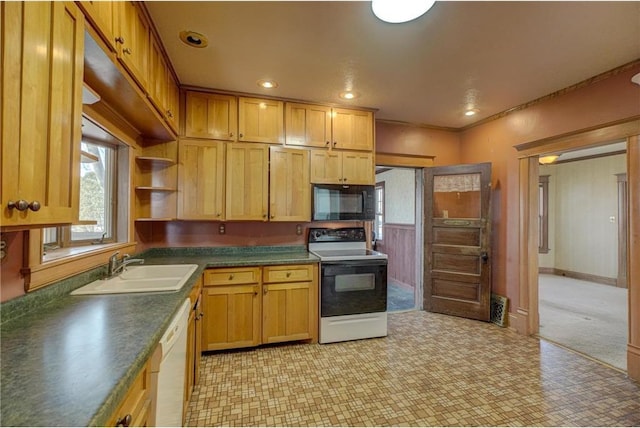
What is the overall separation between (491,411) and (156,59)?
11.0 ft

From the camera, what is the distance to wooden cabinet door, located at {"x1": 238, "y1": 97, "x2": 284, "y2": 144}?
9.79 ft

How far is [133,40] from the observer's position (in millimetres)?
1629

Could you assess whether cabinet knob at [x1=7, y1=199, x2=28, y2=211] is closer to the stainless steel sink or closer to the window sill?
the window sill

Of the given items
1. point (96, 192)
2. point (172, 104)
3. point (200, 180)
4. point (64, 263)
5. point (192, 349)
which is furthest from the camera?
point (200, 180)

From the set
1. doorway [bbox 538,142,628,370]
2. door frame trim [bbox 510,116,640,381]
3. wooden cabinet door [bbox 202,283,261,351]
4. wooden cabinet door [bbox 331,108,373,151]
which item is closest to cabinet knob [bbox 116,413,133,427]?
wooden cabinet door [bbox 202,283,261,351]

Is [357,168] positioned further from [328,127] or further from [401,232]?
[401,232]

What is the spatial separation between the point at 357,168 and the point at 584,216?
5.47m

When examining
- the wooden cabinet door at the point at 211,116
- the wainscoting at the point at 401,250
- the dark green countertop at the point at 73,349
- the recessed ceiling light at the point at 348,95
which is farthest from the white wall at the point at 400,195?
the dark green countertop at the point at 73,349

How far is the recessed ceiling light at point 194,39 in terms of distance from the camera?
6.63ft

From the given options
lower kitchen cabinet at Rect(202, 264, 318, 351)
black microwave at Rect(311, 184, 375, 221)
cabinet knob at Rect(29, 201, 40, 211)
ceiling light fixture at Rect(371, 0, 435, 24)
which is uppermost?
ceiling light fixture at Rect(371, 0, 435, 24)

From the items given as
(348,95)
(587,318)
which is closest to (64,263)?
(348,95)

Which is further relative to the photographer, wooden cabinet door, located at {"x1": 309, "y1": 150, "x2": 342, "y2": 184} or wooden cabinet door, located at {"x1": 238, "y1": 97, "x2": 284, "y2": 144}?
wooden cabinet door, located at {"x1": 309, "y1": 150, "x2": 342, "y2": 184}

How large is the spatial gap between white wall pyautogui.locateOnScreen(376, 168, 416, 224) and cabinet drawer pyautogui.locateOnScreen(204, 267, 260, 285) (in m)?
2.98

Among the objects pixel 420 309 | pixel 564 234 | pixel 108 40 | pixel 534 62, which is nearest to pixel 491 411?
pixel 420 309
